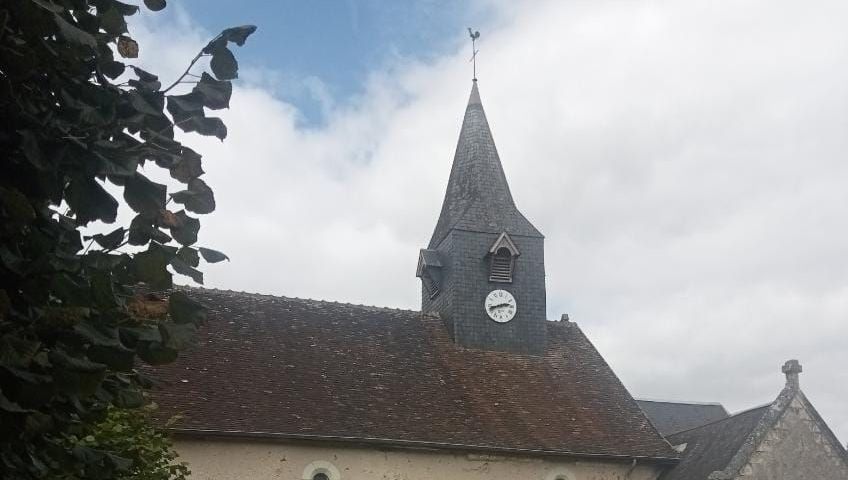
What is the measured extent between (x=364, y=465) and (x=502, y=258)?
6836 millimetres

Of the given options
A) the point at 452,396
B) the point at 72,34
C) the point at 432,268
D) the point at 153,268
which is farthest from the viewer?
the point at 432,268

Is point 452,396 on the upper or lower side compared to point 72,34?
upper

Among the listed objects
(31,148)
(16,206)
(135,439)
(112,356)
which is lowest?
(112,356)

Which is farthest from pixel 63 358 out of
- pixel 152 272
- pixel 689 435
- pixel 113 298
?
pixel 689 435

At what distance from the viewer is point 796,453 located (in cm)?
1595

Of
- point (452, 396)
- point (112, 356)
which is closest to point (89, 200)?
point (112, 356)

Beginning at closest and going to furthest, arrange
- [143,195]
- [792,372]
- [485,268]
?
1. [143,195]
2. [792,372]
3. [485,268]

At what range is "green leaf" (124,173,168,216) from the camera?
3.94 metres

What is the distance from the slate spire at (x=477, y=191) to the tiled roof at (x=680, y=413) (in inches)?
548

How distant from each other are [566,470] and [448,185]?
8820mm

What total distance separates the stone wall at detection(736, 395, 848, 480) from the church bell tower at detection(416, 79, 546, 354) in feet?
18.7

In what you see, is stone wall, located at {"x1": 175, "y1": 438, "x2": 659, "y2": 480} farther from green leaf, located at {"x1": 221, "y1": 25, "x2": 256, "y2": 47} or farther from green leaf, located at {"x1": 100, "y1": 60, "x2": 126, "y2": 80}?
green leaf, located at {"x1": 221, "y1": 25, "x2": 256, "y2": 47}

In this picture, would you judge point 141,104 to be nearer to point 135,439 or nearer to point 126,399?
point 126,399

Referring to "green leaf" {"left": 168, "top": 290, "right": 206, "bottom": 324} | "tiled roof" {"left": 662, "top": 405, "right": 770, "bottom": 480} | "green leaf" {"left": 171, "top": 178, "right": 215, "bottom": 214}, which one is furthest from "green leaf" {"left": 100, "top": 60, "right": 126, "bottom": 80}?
"tiled roof" {"left": 662, "top": 405, "right": 770, "bottom": 480}
